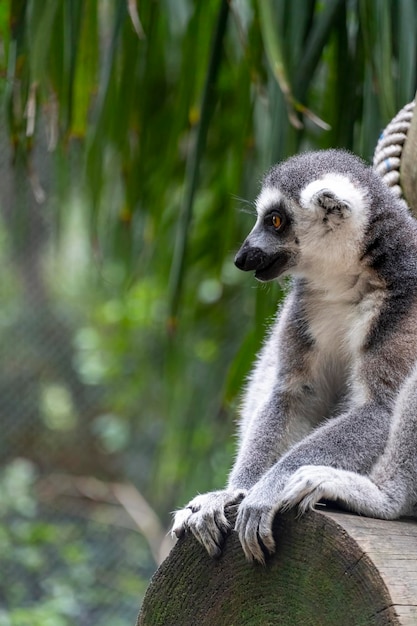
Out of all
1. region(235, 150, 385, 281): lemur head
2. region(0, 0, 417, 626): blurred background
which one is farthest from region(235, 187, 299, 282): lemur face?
region(0, 0, 417, 626): blurred background

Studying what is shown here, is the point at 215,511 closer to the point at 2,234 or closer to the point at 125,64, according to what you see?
the point at 125,64

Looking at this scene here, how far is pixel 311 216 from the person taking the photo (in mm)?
2447

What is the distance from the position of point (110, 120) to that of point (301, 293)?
128 cm

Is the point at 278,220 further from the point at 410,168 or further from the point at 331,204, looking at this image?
the point at 410,168

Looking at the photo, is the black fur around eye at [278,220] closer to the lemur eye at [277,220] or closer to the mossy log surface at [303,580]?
the lemur eye at [277,220]

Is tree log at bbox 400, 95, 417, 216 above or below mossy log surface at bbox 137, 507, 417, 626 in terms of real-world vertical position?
above

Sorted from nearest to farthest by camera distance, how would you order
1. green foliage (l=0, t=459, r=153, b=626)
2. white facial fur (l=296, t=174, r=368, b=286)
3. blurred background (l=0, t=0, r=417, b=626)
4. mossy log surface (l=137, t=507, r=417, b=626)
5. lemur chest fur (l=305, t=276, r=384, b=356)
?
mossy log surface (l=137, t=507, r=417, b=626) → lemur chest fur (l=305, t=276, r=384, b=356) → white facial fur (l=296, t=174, r=368, b=286) → blurred background (l=0, t=0, r=417, b=626) → green foliage (l=0, t=459, r=153, b=626)

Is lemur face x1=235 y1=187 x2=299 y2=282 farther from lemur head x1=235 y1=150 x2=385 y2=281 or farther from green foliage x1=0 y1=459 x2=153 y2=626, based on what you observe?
green foliage x1=0 y1=459 x2=153 y2=626

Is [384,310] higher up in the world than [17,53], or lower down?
lower down

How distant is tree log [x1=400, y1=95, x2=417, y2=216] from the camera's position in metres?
2.57

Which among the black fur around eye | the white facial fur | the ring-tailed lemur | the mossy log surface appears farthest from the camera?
the black fur around eye

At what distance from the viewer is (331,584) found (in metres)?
1.59

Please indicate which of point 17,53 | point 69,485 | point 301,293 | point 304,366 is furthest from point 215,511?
point 69,485

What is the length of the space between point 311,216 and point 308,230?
40 mm
